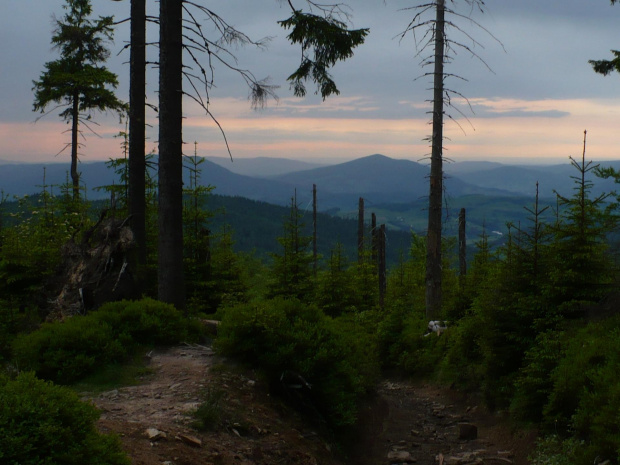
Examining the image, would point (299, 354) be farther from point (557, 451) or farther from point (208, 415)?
point (557, 451)

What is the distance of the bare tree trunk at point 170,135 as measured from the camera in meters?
10.3

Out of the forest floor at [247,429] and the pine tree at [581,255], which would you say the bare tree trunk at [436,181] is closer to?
the forest floor at [247,429]

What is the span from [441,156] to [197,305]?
9.11 metres

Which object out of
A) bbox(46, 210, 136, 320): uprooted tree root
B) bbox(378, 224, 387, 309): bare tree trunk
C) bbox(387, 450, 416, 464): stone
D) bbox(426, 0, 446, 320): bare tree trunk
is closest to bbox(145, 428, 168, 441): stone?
bbox(387, 450, 416, 464): stone

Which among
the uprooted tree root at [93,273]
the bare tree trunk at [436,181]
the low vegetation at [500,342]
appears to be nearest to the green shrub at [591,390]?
the low vegetation at [500,342]

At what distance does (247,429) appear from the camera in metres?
6.63

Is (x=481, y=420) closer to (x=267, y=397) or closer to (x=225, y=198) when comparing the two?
(x=267, y=397)

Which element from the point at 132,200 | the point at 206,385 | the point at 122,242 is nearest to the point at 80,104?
the point at 132,200

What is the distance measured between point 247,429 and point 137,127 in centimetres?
993

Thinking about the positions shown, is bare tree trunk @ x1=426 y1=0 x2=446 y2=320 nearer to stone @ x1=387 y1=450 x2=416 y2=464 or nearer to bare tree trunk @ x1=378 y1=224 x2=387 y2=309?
bare tree trunk @ x1=378 y1=224 x2=387 y2=309

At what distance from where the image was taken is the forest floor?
5.84m

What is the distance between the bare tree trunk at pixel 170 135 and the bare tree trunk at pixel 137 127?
3372mm

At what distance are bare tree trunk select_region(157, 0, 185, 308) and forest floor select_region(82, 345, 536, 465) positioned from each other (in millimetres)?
2393

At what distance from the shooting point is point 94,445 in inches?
156
